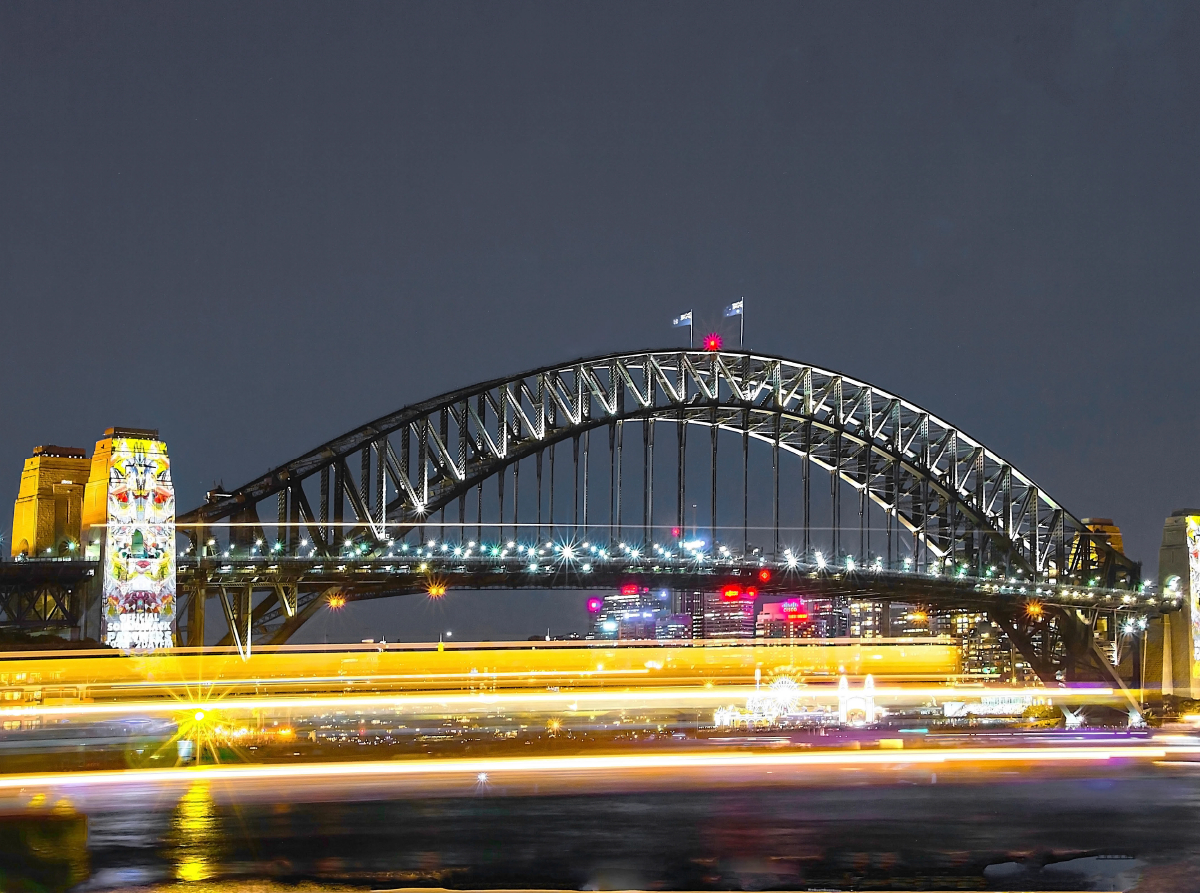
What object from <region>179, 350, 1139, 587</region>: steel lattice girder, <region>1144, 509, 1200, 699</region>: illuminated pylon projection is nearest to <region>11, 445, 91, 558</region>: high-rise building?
<region>179, 350, 1139, 587</region>: steel lattice girder

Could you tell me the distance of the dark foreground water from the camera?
1730 centimetres

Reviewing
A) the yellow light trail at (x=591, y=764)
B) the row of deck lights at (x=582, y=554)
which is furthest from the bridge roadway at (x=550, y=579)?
the yellow light trail at (x=591, y=764)

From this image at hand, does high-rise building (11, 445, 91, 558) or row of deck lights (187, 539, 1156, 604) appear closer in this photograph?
high-rise building (11, 445, 91, 558)

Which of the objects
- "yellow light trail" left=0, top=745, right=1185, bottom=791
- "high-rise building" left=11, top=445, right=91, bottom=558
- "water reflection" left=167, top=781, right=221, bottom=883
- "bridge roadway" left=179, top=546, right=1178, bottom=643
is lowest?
"yellow light trail" left=0, top=745, right=1185, bottom=791

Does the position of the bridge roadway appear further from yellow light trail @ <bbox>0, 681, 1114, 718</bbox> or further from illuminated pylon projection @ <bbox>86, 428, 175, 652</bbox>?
yellow light trail @ <bbox>0, 681, 1114, 718</bbox>

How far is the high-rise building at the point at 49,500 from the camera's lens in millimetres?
79188

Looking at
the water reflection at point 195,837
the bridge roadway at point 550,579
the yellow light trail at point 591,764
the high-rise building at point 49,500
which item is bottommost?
the yellow light trail at point 591,764

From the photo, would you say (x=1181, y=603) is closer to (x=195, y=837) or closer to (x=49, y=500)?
(x=49, y=500)

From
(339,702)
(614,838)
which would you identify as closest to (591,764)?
(614,838)

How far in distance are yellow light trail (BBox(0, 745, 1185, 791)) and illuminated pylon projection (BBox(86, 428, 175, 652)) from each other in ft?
135

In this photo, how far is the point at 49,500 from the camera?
79.5 meters

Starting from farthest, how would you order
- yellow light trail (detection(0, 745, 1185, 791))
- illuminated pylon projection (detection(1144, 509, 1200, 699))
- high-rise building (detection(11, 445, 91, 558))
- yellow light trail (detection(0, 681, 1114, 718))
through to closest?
illuminated pylon projection (detection(1144, 509, 1200, 699)) → high-rise building (detection(11, 445, 91, 558)) → yellow light trail (detection(0, 681, 1114, 718)) → yellow light trail (detection(0, 745, 1185, 791))

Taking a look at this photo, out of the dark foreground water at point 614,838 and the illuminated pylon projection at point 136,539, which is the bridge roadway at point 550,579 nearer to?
the illuminated pylon projection at point 136,539

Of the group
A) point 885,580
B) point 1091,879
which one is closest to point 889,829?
point 1091,879
